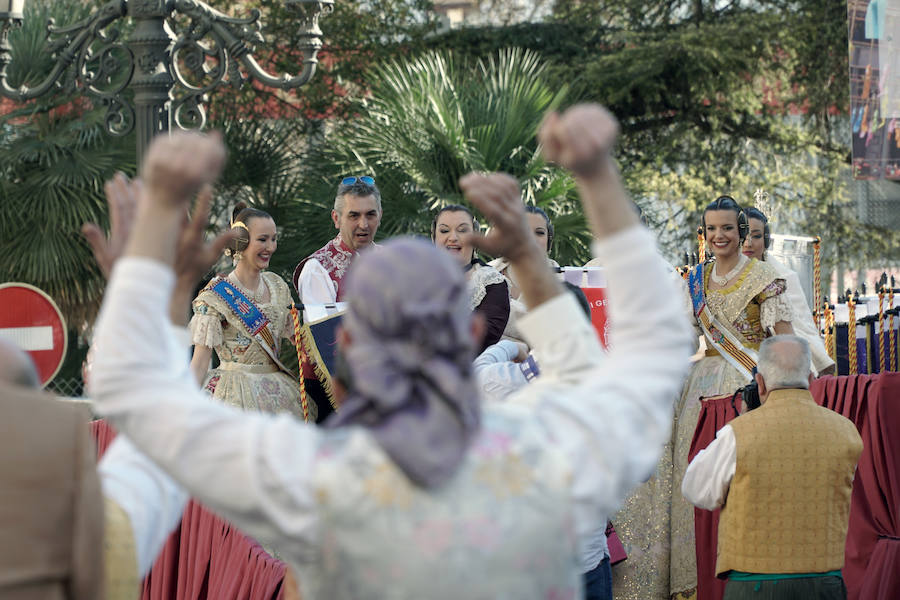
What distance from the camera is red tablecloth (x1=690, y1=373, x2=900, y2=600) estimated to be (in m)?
5.38

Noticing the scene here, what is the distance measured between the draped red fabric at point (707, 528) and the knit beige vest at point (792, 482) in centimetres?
188

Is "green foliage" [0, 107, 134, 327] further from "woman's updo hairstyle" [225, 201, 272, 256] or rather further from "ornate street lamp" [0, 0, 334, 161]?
"woman's updo hairstyle" [225, 201, 272, 256]

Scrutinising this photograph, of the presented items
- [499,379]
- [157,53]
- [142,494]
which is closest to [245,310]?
[157,53]

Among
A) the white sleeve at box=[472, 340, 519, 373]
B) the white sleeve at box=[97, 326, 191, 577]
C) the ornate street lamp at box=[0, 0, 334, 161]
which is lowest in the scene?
the white sleeve at box=[472, 340, 519, 373]

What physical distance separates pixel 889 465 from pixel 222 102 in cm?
1438

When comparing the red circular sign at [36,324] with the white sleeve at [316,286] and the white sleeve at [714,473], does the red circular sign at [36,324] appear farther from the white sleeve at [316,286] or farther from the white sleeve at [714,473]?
the white sleeve at [714,473]

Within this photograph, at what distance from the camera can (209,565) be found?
519 centimetres

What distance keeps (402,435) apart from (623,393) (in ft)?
1.32

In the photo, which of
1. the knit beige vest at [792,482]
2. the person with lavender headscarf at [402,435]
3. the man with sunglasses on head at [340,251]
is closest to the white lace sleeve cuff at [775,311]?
the man with sunglasses on head at [340,251]

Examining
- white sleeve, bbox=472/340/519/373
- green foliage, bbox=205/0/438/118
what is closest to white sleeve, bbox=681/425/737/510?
white sleeve, bbox=472/340/519/373

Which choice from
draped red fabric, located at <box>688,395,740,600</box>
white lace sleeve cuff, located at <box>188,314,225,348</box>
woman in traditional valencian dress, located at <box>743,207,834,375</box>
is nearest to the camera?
white lace sleeve cuff, located at <box>188,314,225,348</box>

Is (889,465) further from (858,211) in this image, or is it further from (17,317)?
(858,211)

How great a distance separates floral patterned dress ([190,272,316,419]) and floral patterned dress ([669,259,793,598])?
78.2 inches

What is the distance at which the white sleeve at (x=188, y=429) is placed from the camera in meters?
1.79
